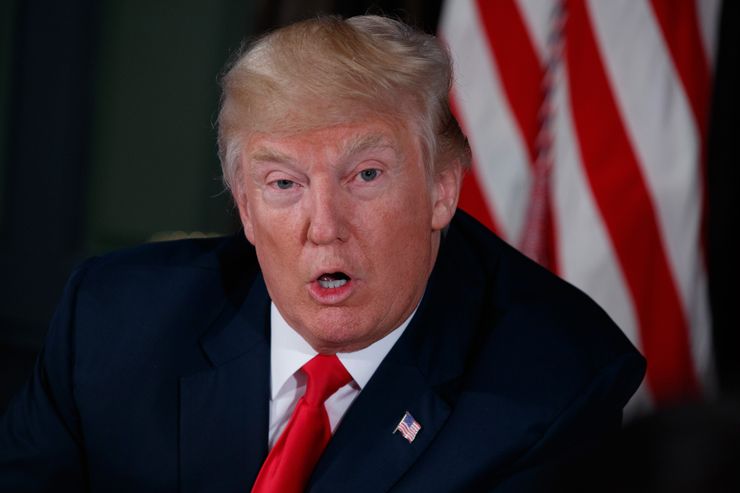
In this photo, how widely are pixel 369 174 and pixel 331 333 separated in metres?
0.21

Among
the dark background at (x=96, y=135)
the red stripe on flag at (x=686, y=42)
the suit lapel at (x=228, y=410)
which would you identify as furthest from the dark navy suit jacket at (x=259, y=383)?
the dark background at (x=96, y=135)

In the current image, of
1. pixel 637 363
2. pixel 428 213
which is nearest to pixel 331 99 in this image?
pixel 428 213

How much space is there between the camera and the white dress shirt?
1456 millimetres

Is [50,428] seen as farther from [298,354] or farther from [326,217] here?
[326,217]

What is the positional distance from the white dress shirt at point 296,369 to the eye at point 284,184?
0.76 feet

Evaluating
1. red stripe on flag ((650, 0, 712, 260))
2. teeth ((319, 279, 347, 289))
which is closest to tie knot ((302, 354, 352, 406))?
teeth ((319, 279, 347, 289))

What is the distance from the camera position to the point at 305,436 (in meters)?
1.40

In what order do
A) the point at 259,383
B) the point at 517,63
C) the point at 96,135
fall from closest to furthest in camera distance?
the point at 259,383 → the point at 517,63 → the point at 96,135

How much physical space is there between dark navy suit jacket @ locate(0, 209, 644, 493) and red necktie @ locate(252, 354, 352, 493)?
2cm

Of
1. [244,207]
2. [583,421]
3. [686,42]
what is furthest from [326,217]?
[686,42]

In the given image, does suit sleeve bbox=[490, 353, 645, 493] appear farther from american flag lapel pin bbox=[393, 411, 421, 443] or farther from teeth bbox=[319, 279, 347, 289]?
teeth bbox=[319, 279, 347, 289]

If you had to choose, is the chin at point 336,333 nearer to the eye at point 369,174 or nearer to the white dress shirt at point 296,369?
the white dress shirt at point 296,369

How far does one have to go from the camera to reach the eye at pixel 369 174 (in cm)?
134

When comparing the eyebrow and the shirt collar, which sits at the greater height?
the eyebrow
